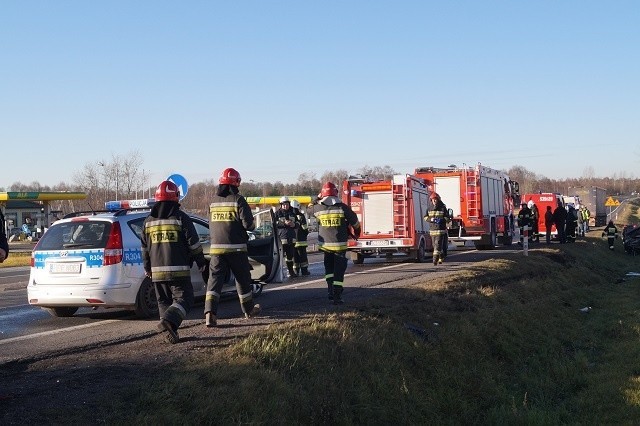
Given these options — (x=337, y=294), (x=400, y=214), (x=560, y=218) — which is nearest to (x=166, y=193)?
(x=337, y=294)

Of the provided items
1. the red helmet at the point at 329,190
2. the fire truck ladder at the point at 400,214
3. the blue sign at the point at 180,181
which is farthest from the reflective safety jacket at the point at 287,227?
the red helmet at the point at 329,190

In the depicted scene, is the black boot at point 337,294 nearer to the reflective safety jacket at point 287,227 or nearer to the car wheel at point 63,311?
the car wheel at point 63,311

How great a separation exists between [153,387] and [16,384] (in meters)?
1.21

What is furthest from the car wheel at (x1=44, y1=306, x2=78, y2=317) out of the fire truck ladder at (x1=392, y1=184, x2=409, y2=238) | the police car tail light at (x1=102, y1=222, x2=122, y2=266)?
the fire truck ladder at (x1=392, y1=184, x2=409, y2=238)

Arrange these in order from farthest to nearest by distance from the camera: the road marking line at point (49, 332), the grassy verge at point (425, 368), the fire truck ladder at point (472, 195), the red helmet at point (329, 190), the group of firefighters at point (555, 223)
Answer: the group of firefighters at point (555, 223) → the fire truck ladder at point (472, 195) → the red helmet at point (329, 190) → the road marking line at point (49, 332) → the grassy verge at point (425, 368)

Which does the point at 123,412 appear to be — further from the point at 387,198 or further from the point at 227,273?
the point at 387,198

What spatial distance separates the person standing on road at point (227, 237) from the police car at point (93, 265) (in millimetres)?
483

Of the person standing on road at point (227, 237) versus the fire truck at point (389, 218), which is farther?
the fire truck at point (389, 218)

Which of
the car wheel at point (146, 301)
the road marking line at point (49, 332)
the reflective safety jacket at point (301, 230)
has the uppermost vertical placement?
the reflective safety jacket at point (301, 230)

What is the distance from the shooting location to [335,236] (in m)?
11.0

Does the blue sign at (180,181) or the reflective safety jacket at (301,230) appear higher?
the blue sign at (180,181)

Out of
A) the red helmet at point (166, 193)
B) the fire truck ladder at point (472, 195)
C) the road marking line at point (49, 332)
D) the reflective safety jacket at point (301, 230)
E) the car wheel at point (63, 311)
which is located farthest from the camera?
the fire truck ladder at point (472, 195)

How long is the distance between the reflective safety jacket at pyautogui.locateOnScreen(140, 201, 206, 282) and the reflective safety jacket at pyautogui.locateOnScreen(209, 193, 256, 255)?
93 cm

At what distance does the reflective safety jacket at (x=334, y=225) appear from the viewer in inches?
433
